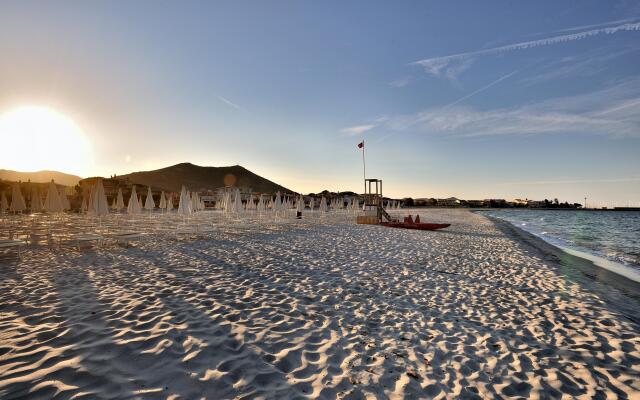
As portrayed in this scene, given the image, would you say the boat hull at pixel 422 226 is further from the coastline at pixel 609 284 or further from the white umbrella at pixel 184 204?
the white umbrella at pixel 184 204

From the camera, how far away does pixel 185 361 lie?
3871mm

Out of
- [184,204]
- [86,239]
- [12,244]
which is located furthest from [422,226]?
[12,244]

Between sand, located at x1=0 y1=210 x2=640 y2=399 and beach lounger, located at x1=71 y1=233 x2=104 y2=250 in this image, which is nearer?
sand, located at x1=0 y1=210 x2=640 y2=399

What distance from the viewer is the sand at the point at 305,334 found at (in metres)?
3.49

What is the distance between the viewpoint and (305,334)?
4793 mm

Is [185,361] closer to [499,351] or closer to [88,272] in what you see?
[499,351]

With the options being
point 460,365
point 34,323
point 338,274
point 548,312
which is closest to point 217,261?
point 338,274

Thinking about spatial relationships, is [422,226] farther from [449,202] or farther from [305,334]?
[449,202]

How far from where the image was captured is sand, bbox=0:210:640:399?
3490 mm

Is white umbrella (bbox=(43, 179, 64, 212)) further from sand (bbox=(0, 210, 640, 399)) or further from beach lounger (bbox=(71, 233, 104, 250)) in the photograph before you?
sand (bbox=(0, 210, 640, 399))

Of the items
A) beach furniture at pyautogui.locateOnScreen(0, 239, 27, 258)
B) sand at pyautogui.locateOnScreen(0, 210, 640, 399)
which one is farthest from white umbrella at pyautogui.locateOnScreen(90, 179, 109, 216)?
sand at pyautogui.locateOnScreen(0, 210, 640, 399)

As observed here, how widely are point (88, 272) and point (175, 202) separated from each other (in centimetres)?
10047

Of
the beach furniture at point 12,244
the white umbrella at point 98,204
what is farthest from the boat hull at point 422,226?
the beach furniture at point 12,244

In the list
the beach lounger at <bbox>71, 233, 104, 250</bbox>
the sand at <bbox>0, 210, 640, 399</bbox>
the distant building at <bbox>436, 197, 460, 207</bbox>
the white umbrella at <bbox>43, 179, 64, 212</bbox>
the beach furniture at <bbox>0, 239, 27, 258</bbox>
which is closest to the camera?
the sand at <bbox>0, 210, 640, 399</bbox>
